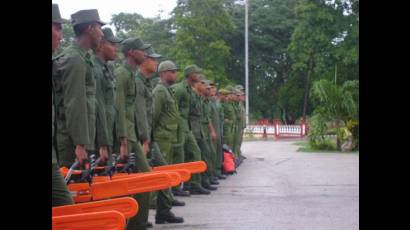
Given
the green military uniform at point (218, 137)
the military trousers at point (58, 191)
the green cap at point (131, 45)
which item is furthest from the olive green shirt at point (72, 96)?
the green military uniform at point (218, 137)

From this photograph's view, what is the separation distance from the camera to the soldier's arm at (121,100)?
7023 millimetres

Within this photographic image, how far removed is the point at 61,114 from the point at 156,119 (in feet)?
13.2

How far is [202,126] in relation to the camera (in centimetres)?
1265

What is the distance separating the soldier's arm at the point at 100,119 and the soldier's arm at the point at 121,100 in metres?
0.44

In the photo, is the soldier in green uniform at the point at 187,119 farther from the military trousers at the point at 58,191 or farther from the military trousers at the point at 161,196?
the military trousers at the point at 58,191

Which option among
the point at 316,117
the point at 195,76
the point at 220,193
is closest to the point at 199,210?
the point at 220,193

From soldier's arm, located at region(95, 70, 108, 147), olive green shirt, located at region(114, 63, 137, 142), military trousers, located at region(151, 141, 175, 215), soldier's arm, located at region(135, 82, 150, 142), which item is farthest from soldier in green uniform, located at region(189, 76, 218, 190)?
soldier's arm, located at region(95, 70, 108, 147)

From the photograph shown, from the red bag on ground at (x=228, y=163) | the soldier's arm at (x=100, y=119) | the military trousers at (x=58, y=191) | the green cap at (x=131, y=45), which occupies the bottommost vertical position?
the red bag on ground at (x=228, y=163)

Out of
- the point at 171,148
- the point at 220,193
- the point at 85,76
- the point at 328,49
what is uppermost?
the point at 328,49

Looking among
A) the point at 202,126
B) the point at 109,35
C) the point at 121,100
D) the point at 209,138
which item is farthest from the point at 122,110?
the point at 209,138

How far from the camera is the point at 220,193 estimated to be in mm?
11969

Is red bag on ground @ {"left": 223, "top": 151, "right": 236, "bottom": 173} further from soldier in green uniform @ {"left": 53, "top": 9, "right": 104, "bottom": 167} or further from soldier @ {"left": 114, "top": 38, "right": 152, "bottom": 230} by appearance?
soldier in green uniform @ {"left": 53, "top": 9, "right": 104, "bottom": 167}

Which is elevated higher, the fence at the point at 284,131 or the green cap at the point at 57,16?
the green cap at the point at 57,16
